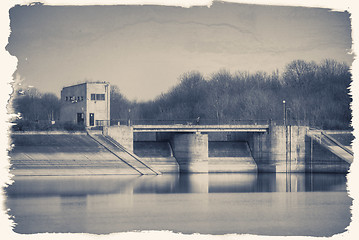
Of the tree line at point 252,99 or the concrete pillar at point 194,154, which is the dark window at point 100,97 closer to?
the concrete pillar at point 194,154

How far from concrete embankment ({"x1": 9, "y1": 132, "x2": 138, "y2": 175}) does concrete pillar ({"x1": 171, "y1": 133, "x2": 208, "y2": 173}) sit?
6.56 metres

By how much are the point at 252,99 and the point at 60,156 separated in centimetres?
4430

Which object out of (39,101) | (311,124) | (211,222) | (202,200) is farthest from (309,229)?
(39,101)

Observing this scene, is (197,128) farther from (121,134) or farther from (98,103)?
(98,103)

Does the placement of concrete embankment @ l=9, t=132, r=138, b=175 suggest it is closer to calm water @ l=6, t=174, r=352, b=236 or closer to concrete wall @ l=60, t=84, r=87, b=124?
calm water @ l=6, t=174, r=352, b=236

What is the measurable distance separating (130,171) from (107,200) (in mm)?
19831

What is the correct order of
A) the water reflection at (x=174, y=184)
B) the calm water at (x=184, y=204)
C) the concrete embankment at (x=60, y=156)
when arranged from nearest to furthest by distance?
the calm water at (x=184, y=204)
the water reflection at (x=174, y=184)
the concrete embankment at (x=60, y=156)

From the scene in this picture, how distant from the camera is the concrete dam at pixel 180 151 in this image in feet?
237

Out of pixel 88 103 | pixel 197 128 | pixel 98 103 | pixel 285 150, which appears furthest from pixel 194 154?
pixel 88 103

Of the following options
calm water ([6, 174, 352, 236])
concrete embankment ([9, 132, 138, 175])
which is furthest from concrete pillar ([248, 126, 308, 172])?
concrete embankment ([9, 132, 138, 175])

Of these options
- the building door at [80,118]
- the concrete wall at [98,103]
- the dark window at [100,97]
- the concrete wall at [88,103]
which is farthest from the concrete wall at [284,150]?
the building door at [80,118]

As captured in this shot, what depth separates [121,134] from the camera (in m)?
75.0

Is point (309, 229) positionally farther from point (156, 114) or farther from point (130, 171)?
point (156, 114)

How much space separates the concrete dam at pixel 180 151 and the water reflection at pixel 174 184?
2.19 m
